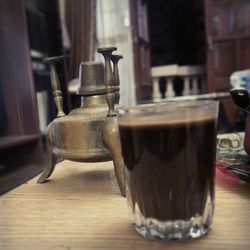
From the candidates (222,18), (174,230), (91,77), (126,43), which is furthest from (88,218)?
(222,18)

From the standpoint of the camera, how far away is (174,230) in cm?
30

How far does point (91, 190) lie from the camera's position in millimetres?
491

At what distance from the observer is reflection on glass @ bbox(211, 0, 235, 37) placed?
8.35 feet

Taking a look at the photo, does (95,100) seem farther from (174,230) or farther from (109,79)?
(174,230)

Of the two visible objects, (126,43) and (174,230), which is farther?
(126,43)

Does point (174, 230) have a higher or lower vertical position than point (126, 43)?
lower

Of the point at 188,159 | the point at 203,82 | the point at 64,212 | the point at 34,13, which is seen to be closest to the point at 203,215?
the point at 188,159

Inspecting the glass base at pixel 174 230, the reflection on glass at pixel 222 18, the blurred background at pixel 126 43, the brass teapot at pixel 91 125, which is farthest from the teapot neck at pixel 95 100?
the reflection on glass at pixel 222 18

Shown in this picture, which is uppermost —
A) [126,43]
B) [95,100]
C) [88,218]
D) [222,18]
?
[222,18]

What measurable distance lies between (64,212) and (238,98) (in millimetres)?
301

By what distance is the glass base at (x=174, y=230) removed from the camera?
30 centimetres

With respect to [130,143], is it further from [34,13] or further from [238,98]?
[34,13]

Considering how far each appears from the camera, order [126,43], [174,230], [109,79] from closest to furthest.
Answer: [174,230] → [109,79] → [126,43]

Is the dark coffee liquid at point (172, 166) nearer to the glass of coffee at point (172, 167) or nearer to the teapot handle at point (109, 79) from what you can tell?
the glass of coffee at point (172, 167)
